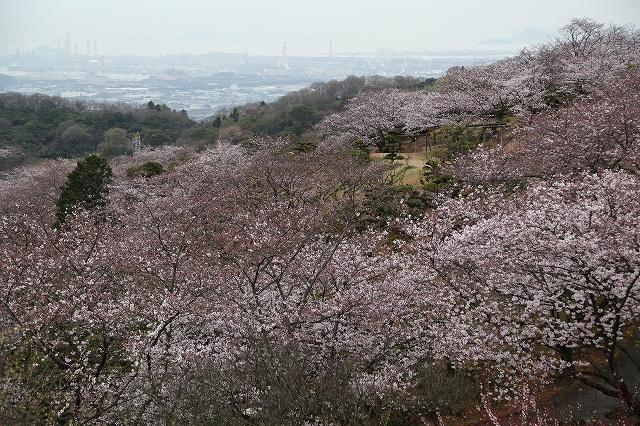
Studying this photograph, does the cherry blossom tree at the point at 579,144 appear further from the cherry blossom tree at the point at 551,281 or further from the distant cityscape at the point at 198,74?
the distant cityscape at the point at 198,74

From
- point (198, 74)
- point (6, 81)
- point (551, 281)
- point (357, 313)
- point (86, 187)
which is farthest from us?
point (198, 74)

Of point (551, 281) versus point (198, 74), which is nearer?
point (551, 281)

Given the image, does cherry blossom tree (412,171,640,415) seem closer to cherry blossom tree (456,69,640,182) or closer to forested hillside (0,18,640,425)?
forested hillside (0,18,640,425)

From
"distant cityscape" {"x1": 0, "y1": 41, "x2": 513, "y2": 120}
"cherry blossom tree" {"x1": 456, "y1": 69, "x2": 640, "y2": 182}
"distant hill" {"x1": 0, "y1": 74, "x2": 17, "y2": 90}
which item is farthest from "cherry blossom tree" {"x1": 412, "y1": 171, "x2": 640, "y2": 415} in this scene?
"distant hill" {"x1": 0, "y1": 74, "x2": 17, "y2": 90}

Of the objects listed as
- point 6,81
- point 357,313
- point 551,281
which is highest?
point 6,81

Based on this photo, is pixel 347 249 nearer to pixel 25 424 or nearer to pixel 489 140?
pixel 25 424

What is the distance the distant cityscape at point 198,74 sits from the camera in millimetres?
86312

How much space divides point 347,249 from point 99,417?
616cm

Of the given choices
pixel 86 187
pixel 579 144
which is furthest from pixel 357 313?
pixel 86 187

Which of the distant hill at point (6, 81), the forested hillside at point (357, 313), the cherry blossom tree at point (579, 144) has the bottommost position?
the forested hillside at point (357, 313)

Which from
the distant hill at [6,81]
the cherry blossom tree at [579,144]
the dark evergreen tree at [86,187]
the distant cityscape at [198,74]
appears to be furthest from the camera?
the distant hill at [6,81]

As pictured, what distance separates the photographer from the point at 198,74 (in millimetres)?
116438

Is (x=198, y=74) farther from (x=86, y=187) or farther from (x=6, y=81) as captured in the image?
(x=86, y=187)

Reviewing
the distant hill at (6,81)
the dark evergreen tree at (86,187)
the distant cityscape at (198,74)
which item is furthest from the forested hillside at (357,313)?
the distant hill at (6,81)
